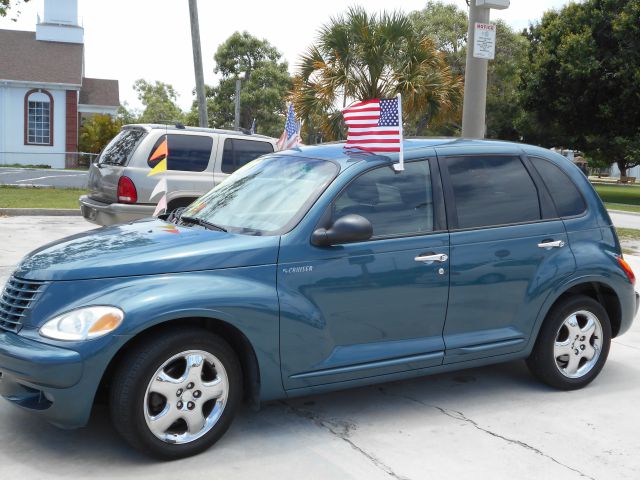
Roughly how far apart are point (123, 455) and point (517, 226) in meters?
2.88

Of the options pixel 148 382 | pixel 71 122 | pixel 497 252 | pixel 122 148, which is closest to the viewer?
pixel 148 382

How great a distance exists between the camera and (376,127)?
486 centimetres

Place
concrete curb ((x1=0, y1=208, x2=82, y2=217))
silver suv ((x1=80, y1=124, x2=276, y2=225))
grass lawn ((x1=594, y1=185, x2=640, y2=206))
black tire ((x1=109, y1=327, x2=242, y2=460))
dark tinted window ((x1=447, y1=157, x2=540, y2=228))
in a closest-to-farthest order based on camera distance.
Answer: black tire ((x1=109, y1=327, x2=242, y2=460)) → dark tinted window ((x1=447, y1=157, x2=540, y2=228)) → silver suv ((x1=80, y1=124, x2=276, y2=225)) → concrete curb ((x1=0, y1=208, x2=82, y2=217)) → grass lawn ((x1=594, y1=185, x2=640, y2=206))

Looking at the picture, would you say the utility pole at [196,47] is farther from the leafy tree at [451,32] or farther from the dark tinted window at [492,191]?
the leafy tree at [451,32]

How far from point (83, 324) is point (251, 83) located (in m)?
45.9

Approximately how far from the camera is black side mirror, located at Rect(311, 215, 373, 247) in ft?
14.1

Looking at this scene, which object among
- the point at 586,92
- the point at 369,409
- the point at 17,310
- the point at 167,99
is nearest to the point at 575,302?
the point at 369,409

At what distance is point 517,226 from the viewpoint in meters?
5.09

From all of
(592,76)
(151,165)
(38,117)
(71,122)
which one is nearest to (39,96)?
(38,117)

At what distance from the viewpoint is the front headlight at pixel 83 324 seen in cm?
374

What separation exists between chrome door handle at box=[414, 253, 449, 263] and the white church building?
37.4m

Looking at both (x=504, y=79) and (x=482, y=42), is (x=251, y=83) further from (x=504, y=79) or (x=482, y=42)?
(x=482, y=42)

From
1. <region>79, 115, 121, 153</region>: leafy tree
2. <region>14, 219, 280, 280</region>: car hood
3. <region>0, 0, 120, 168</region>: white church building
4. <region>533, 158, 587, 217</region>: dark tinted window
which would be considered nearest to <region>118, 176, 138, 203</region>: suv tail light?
<region>14, 219, 280, 280</region>: car hood

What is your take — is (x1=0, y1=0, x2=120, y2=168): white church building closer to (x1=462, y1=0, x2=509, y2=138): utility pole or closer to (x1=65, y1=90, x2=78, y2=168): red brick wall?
(x1=65, y1=90, x2=78, y2=168): red brick wall
